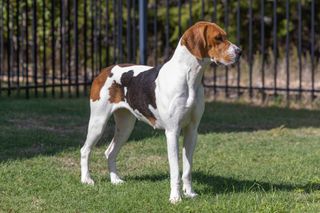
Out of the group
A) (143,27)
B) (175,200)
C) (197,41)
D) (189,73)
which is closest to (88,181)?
(175,200)

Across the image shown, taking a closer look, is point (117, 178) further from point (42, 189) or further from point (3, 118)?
point (3, 118)

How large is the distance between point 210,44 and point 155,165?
7.01 ft

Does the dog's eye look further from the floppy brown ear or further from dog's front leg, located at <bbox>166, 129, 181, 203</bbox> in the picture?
dog's front leg, located at <bbox>166, 129, 181, 203</bbox>

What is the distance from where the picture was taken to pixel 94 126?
702 centimetres

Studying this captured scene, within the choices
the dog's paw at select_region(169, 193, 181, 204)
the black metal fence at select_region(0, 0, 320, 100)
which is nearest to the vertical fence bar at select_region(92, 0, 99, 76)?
the black metal fence at select_region(0, 0, 320, 100)

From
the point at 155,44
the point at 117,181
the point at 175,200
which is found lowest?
the point at 117,181

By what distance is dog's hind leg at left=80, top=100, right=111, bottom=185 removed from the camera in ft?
22.8

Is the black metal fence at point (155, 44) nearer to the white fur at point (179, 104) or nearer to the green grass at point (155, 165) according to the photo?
the green grass at point (155, 165)

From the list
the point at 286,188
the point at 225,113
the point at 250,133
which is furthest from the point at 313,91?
the point at 286,188

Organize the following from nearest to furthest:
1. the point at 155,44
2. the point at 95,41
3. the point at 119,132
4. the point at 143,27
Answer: the point at 119,132
the point at 143,27
the point at 155,44
the point at 95,41

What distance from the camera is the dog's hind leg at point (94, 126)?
22.8 feet

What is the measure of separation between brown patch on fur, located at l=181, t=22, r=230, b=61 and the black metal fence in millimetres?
6605

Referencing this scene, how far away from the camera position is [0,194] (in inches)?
259

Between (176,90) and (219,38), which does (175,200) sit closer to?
(176,90)
